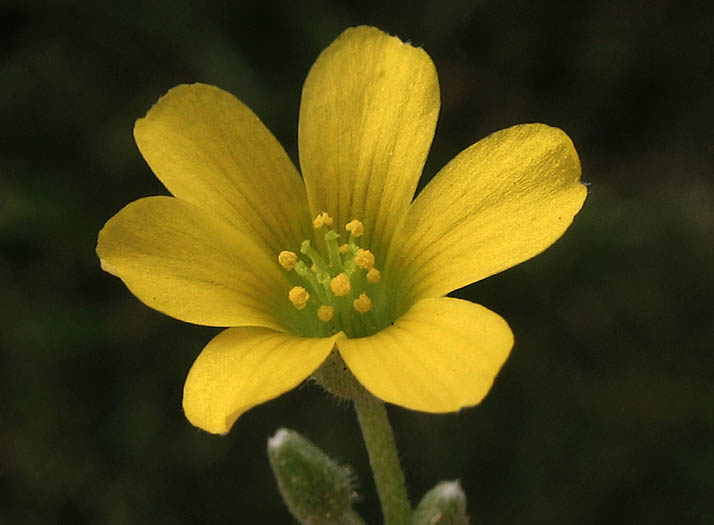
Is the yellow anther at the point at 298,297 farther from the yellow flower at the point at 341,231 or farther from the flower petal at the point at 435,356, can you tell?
the flower petal at the point at 435,356

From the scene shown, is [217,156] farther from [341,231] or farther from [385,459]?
[385,459]

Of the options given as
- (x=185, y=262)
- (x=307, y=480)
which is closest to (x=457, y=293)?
(x=307, y=480)

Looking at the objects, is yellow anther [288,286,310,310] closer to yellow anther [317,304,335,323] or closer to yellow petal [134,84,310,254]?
yellow anther [317,304,335,323]

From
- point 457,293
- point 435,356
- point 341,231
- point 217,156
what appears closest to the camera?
point 435,356

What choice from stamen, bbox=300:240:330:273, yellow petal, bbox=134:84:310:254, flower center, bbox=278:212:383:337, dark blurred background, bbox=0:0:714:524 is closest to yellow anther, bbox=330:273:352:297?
flower center, bbox=278:212:383:337

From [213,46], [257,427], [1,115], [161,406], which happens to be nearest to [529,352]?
[257,427]


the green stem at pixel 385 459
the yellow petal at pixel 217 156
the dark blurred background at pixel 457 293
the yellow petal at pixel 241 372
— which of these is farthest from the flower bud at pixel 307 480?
the dark blurred background at pixel 457 293

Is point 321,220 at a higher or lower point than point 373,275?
higher
